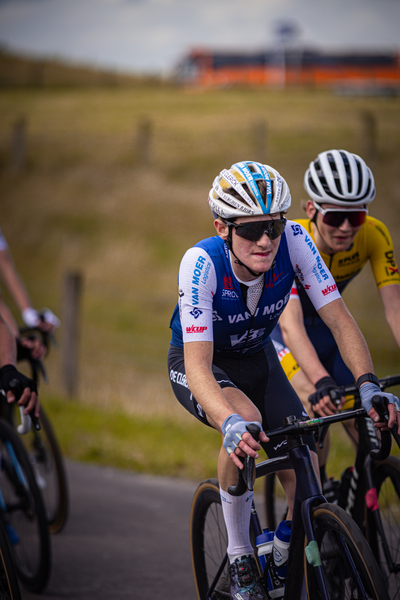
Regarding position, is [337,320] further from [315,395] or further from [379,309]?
[379,309]

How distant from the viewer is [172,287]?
16312 millimetres

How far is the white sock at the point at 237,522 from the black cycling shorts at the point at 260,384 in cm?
25

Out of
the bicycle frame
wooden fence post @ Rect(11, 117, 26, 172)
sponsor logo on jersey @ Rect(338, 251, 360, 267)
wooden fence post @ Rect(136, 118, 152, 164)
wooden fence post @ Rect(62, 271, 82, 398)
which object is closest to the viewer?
the bicycle frame

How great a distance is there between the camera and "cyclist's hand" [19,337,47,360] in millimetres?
4145

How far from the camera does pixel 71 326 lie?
812 cm

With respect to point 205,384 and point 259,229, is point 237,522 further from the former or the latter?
point 259,229

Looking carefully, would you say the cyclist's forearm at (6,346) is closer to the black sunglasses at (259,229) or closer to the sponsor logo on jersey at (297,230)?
the black sunglasses at (259,229)

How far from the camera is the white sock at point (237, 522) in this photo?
8.39 ft

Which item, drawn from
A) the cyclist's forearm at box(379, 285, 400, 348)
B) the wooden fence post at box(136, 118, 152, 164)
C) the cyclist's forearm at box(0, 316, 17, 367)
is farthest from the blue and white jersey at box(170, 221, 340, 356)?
the wooden fence post at box(136, 118, 152, 164)

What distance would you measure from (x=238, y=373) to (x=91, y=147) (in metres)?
25.5

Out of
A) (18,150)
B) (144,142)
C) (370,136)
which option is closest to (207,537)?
(370,136)

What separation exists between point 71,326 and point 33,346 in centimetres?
399

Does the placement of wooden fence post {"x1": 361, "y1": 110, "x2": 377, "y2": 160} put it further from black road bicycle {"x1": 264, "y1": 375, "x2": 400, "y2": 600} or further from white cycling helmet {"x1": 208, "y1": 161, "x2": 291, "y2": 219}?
white cycling helmet {"x1": 208, "y1": 161, "x2": 291, "y2": 219}

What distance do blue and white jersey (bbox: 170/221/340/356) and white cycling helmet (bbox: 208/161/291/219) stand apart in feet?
0.60
